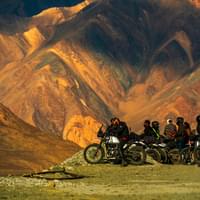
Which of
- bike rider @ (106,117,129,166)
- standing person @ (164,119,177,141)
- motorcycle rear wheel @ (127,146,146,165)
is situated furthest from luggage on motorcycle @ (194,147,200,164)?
bike rider @ (106,117,129,166)

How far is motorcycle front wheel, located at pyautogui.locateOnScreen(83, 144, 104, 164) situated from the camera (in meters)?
30.0

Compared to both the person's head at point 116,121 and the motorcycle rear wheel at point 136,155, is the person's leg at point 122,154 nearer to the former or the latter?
the motorcycle rear wheel at point 136,155

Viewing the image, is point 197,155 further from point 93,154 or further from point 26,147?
point 26,147

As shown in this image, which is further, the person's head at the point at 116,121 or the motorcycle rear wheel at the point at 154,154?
the motorcycle rear wheel at the point at 154,154

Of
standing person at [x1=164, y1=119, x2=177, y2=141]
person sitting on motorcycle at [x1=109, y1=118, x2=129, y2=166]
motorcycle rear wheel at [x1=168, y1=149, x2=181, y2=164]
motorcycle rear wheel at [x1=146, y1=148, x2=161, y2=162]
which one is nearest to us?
person sitting on motorcycle at [x1=109, y1=118, x2=129, y2=166]

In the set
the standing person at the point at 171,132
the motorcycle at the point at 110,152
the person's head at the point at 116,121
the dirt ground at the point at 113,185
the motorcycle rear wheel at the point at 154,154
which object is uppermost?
the person's head at the point at 116,121

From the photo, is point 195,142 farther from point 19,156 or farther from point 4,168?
point 19,156

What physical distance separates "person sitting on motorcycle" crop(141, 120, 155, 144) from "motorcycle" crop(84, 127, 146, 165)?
1068mm

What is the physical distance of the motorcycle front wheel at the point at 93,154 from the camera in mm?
30000

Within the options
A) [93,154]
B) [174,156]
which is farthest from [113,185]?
[174,156]

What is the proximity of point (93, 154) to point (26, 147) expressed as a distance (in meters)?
61.6

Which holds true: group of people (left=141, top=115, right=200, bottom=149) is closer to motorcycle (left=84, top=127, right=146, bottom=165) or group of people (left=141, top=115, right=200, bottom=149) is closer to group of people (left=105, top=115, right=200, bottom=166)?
group of people (left=105, top=115, right=200, bottom=166)

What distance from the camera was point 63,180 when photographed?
941 inches

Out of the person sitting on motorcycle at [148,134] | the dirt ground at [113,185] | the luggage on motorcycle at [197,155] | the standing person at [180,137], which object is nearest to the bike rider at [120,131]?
the dirt ground at [113,185]
